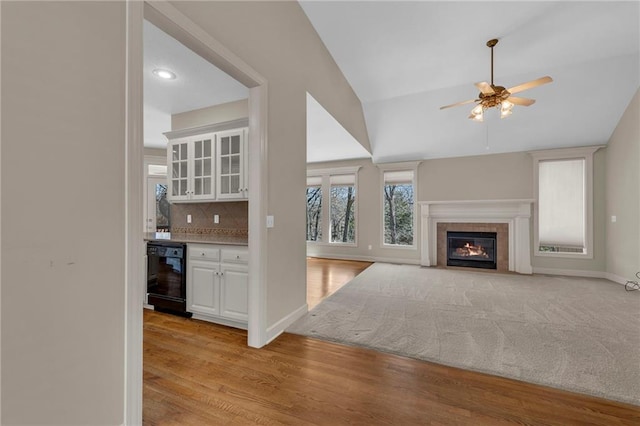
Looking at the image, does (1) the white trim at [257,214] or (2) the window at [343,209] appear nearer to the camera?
(1) the white trim at [257,214]

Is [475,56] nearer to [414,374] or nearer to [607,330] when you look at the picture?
[607,330]

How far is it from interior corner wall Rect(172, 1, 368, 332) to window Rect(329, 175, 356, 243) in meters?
4.03

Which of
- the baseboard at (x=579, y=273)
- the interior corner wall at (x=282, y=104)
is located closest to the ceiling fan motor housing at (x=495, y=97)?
A: the interior corner wall at (x=282, y=104)

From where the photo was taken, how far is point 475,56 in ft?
12.5

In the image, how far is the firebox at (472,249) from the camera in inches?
235

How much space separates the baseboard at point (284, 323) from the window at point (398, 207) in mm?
4265

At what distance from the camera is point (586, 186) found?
207 inches

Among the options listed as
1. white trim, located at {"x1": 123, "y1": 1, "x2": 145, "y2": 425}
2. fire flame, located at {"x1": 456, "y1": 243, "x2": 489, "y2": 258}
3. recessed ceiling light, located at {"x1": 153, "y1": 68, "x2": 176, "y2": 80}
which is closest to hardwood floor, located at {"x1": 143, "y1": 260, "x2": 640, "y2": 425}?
white trim, located at {"x1": 123, "y1": 1, "x2": 145, "y2": 425}

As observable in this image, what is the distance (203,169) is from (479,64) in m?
4.38

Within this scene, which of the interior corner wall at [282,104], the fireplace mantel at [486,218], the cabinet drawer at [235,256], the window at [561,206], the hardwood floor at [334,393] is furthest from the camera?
the fireplace mantel at [486,218]

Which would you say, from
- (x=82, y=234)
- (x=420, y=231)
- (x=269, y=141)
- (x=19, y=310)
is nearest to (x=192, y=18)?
(x=269, y=141)

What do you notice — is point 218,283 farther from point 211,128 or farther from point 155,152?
point 155,152

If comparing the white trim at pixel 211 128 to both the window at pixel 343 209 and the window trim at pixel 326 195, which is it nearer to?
the window trim at pixel 326 195

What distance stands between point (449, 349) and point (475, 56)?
393 cm
